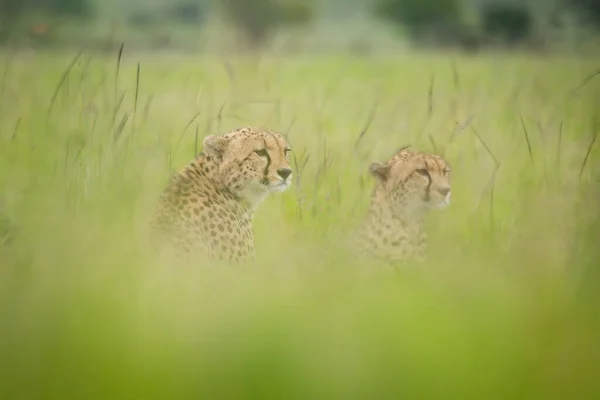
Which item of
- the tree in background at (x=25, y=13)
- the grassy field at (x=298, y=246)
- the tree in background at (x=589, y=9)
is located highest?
the tree in background at (x=589, y=9)

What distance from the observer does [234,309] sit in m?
2.00

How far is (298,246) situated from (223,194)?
226mm

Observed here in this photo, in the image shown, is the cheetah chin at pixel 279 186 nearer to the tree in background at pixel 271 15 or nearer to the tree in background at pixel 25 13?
the tree in background at pixel 271 15

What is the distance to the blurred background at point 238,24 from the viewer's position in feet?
6.66

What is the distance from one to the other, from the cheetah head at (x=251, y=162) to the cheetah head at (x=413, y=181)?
23 cm

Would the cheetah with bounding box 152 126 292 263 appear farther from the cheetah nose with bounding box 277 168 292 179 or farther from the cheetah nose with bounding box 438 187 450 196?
the cheetah nose with bounding box 438 187 450 196

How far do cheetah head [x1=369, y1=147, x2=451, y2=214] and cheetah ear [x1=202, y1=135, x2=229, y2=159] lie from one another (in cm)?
37

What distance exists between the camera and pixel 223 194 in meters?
2.02

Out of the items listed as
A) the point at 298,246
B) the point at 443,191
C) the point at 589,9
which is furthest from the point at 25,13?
the point at 589,9

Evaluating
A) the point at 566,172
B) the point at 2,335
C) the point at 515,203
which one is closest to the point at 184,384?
the point at 2,335

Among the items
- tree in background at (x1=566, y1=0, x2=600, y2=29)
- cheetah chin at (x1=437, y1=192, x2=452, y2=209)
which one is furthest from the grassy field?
tree in background at (x1=566, y1=0, x2=600, y2=29)

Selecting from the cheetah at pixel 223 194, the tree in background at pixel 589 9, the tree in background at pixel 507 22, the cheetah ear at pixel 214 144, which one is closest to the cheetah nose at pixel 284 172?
the cheetah at pixel 223 194

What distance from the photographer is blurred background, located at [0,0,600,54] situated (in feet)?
6.66

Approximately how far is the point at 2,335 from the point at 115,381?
1.00 feet
